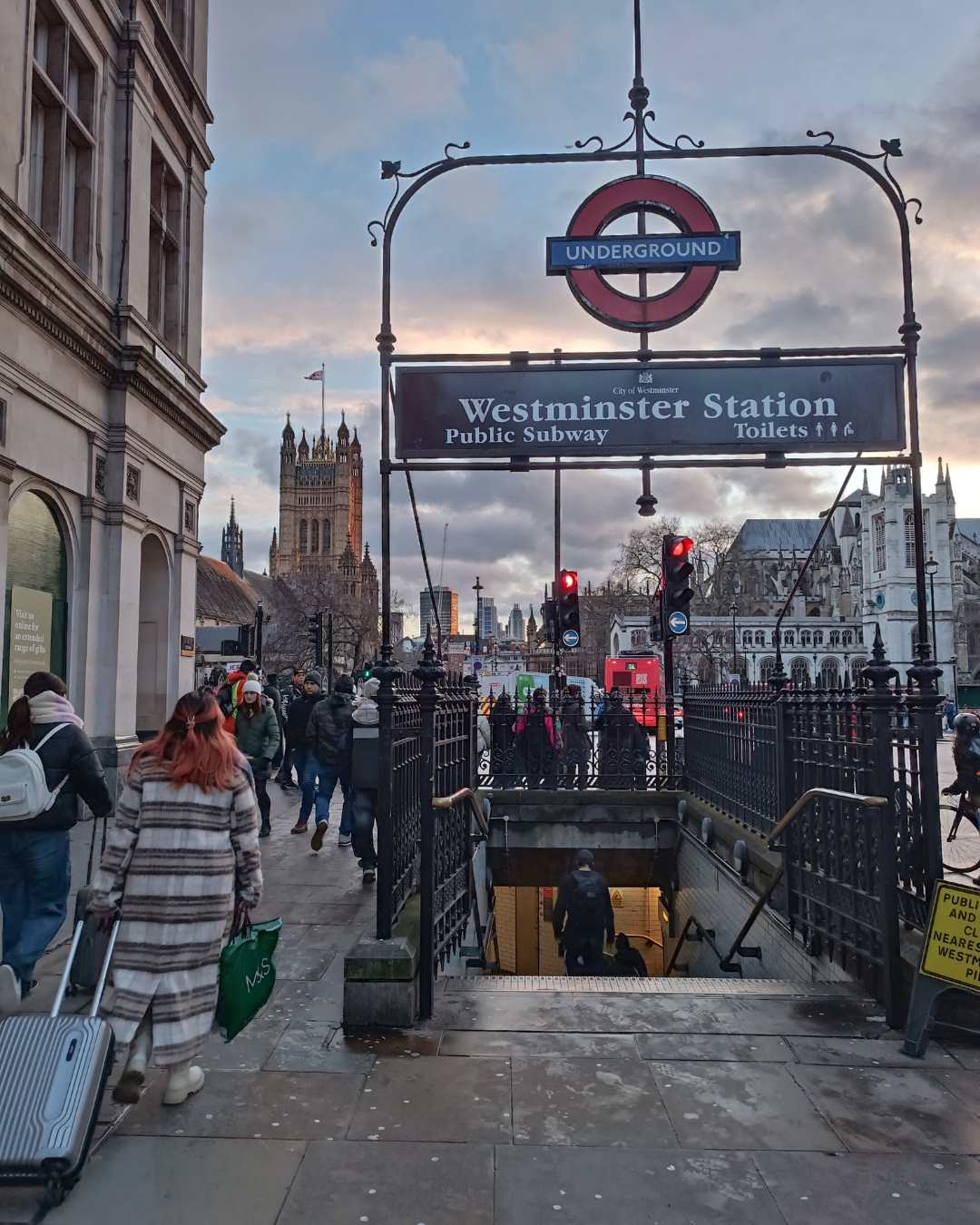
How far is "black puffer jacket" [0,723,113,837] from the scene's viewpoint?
190 inches

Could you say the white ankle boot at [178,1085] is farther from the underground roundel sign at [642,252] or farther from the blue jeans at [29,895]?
the underground roundel sign at [642,252]

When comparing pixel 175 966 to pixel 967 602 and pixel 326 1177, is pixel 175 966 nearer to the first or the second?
pixel 326 1177

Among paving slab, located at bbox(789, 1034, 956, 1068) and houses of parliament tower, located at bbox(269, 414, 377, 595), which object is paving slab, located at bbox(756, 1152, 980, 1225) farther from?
houses of parliament tower, located at bbox(269, 414, 377, 595)

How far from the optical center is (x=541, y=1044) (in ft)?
14.5

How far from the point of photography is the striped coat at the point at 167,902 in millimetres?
3660

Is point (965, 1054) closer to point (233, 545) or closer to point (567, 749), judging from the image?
point (567, 749)

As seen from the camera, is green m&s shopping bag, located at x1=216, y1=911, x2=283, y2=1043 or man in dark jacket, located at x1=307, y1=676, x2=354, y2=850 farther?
man in dark jacket, located at x1=307, y1=676, x2=354, y2=850

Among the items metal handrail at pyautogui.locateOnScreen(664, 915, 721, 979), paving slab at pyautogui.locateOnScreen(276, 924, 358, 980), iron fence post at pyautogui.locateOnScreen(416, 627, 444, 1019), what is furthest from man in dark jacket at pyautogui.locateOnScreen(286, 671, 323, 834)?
iron fence post at pyautogui.locateOnScreen(416, 627, 444, 1019)

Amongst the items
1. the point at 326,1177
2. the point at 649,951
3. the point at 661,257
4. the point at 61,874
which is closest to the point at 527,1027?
the point at 326,1177

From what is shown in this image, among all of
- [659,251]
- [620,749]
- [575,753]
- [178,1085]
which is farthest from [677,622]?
[178,1085]

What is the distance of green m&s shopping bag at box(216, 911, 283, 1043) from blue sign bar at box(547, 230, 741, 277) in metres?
4.87

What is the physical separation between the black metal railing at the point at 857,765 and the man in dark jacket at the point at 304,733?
5.22 meters

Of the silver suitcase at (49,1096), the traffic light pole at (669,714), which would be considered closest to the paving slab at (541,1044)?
the silver suitcase at (49,1096)

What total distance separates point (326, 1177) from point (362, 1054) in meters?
1.08
